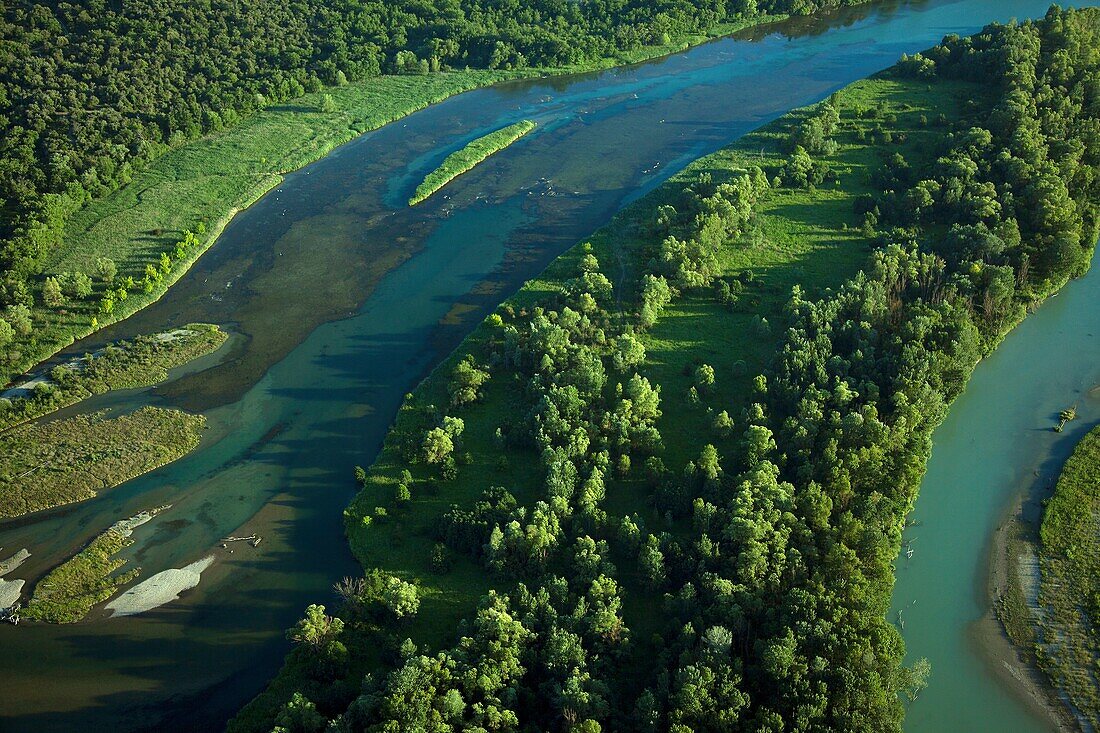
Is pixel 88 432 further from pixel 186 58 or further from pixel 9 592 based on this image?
pixel 186 58

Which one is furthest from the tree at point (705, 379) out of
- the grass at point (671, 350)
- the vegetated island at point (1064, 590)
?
the vegetated island at point (1064, 590)

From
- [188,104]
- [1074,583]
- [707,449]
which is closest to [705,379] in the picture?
[707,449]

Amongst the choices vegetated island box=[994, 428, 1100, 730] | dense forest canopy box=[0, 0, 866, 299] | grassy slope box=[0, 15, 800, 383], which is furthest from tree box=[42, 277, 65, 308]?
vegetated island box=[994, 428, 1100, 730]

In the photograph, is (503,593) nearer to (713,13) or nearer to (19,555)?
(19,555)

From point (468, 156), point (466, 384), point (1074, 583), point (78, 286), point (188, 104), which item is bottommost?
point (1074, 583)

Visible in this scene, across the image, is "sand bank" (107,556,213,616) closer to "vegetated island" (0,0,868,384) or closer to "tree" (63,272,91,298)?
"vegetated island" (0,0,868,384)
